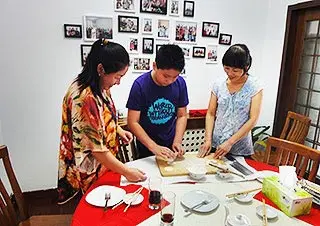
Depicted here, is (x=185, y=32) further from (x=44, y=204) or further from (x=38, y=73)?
(x=44, y=204)

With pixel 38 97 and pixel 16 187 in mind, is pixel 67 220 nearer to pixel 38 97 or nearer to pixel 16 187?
pixel 16 187

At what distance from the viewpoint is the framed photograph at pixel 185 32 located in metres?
2.95

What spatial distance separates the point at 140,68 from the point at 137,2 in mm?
661

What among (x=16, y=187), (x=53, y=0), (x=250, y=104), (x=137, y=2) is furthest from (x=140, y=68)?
(x=16, y=187)

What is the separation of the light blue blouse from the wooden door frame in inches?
63.8

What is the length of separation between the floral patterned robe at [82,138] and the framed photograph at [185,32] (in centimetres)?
179

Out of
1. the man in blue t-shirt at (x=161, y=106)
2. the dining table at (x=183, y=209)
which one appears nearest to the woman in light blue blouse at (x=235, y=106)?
the man in blue t-shirt at (x=161, y=106)

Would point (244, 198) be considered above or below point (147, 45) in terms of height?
below

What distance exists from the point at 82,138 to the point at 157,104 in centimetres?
64

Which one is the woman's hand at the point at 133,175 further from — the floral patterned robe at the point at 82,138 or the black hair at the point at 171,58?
the black hair at the point at 171,58

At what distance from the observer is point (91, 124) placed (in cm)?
125

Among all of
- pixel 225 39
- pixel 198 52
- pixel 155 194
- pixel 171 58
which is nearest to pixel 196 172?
pixel 155 194

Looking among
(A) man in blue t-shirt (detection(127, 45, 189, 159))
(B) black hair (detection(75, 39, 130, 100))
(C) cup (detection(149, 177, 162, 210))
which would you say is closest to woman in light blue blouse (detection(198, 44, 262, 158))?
(A) man in blue t-shirt (detection(127, 45, 189, 159))

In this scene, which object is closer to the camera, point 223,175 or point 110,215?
point 110,215
